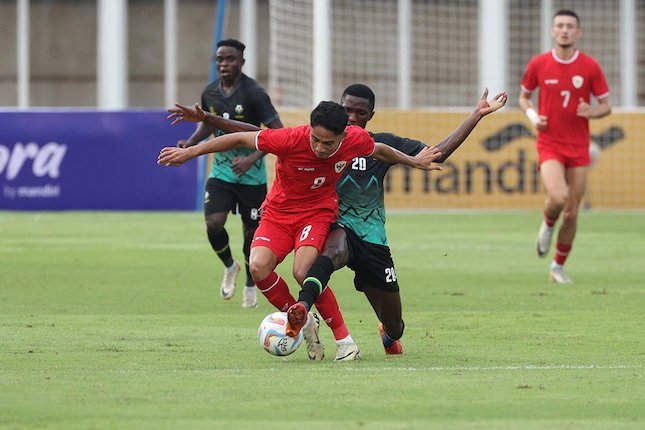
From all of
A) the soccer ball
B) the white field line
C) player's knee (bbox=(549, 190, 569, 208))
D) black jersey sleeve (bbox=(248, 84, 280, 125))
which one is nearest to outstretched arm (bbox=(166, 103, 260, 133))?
the soccer ball

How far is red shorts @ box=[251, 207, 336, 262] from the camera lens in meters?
9.13

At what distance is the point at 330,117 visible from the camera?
28.3ft

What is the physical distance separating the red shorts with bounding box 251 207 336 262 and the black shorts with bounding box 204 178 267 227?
3.39 metres

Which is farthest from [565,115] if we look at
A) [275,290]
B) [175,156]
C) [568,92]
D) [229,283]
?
[175,156]

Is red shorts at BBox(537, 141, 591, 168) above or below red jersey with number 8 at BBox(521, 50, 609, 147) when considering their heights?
below

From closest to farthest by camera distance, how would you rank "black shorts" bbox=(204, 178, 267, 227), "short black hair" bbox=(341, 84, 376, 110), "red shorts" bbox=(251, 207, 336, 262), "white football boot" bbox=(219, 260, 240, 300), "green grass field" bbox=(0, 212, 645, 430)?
"green grass field" bbox=(0, 212, 645, 430) < "red shorts" bbox=(251, 207, 336, 262) < "short black hair" bbox=(341, 84, 376, 110) < "black shorts" bbox=(204, 178, 267, 227) < "white football boot" bbox=(219, 260, 240, 300)

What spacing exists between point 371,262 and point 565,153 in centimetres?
598

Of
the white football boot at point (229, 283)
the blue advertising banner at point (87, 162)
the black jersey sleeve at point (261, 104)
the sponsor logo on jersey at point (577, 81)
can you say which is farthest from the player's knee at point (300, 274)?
the blue advertising banner at point (87, 162)

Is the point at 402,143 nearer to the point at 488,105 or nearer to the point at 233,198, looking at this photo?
the point at 488,105

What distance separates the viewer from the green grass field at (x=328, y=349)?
22.6 ft

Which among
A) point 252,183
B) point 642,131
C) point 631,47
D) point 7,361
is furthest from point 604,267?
point 631,47

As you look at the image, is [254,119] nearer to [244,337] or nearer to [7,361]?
[244,337]

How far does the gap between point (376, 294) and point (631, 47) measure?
28.8 metres

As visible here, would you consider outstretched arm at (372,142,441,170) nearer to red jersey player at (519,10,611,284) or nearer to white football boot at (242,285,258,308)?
white football boot at (242,285,258,308)
